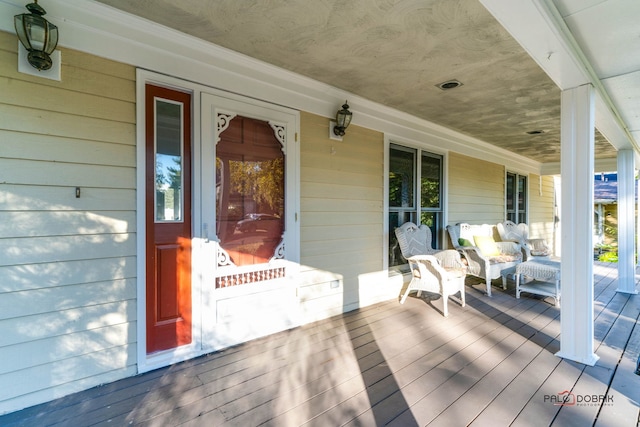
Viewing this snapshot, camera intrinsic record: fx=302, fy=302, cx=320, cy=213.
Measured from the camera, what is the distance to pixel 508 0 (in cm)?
153

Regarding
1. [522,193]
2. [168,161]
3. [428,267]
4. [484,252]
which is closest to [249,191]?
[168,161]

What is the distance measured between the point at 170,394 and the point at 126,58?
2341 millimetres

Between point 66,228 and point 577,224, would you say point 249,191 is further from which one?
point 577,224

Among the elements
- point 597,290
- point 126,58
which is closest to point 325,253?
point 126,58

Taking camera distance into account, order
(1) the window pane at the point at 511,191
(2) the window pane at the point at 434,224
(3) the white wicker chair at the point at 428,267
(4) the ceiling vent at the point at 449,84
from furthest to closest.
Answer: (1) the window pane at the point at 511,191, (2) the window pane at the point at 434,224, (3) the white wicker chair at the point at 428,267, (4) the ceiling vent at the point at 449,84

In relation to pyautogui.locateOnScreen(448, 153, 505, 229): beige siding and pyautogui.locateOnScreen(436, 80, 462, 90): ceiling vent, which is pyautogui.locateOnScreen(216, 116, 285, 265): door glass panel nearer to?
pyautogui.locateOnScreen(436, 80, 462, 90): ceiling vent

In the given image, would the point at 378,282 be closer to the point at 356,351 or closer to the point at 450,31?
the point at 356,351

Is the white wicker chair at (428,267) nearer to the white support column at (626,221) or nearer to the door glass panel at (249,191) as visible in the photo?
the door glass panel at (249,191)

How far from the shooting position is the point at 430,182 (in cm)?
491

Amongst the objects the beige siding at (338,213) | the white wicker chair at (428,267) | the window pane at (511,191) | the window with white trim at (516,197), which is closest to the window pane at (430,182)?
the white wicker chair at (428,267)

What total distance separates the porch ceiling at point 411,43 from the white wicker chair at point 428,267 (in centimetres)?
175

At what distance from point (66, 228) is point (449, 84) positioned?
11.7ft

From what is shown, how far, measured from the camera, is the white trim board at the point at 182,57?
1951mm

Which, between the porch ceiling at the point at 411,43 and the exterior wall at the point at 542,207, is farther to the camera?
the exterior wall at the point at 542,207
